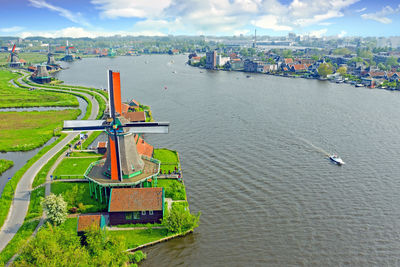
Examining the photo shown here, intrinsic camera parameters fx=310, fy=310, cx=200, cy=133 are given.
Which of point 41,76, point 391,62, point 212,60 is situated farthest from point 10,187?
point 391,62

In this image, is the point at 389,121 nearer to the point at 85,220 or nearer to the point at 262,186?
the point at 262,186

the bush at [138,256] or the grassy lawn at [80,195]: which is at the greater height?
the grassy lawn at [80,195]

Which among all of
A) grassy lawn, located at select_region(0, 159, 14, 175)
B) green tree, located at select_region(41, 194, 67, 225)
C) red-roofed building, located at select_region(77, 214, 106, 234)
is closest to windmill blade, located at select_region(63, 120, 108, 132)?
green tree, located at select_region(41, 194, 67, 225)

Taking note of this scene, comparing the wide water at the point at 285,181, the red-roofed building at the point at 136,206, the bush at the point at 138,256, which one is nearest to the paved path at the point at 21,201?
the red-roofed building at the point at 136,206

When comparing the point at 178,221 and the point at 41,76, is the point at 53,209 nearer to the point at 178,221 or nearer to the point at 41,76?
the point at 178,221

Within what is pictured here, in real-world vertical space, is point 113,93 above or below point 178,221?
above

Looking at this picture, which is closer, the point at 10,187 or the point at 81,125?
the point at 81,125

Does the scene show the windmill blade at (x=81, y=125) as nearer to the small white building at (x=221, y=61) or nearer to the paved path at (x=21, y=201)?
the paved path at (x=21, y=201)
